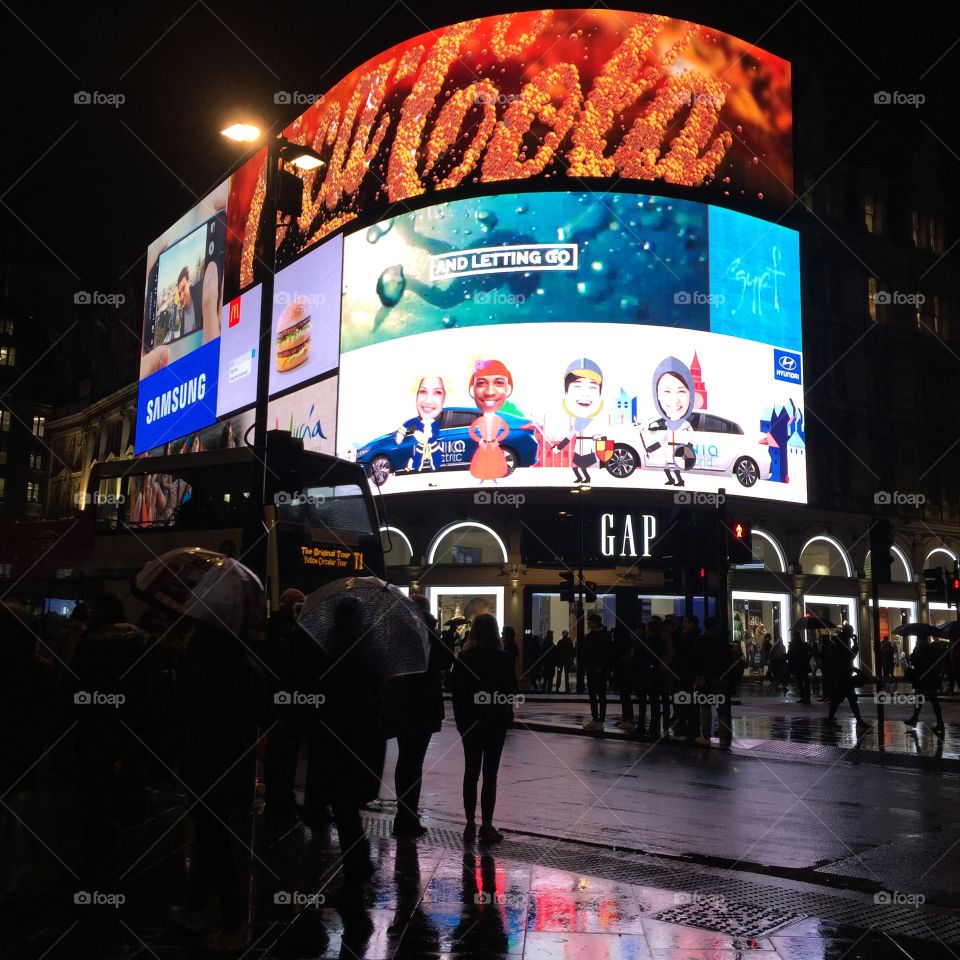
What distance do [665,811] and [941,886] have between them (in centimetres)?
318

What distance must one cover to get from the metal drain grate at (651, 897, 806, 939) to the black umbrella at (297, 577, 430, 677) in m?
2.00

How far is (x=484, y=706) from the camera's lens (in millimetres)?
8312

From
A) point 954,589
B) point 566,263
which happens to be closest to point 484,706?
point 954,589

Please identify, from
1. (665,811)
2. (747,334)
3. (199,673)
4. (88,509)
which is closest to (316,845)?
(199,673)

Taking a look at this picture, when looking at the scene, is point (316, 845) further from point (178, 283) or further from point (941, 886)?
point (178, 283)

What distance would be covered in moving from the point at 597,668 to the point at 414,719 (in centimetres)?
1057

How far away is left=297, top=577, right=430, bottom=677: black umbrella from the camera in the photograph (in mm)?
6102

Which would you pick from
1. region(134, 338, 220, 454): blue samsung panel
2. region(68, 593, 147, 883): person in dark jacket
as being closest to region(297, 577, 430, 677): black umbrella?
region(68, 593, 147, 883): person in dark jacket

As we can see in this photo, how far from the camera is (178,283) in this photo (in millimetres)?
47156

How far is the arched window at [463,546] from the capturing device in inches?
1398

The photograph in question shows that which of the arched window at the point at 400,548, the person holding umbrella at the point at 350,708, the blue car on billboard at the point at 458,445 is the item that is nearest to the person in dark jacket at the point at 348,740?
the person holding umbrella at the point at 350,708

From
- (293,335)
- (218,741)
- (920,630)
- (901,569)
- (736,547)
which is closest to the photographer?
(218,741)

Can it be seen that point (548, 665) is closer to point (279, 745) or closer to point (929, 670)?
point (929, 670)

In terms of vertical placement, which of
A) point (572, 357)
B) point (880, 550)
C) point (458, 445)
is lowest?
point (880, 550)
